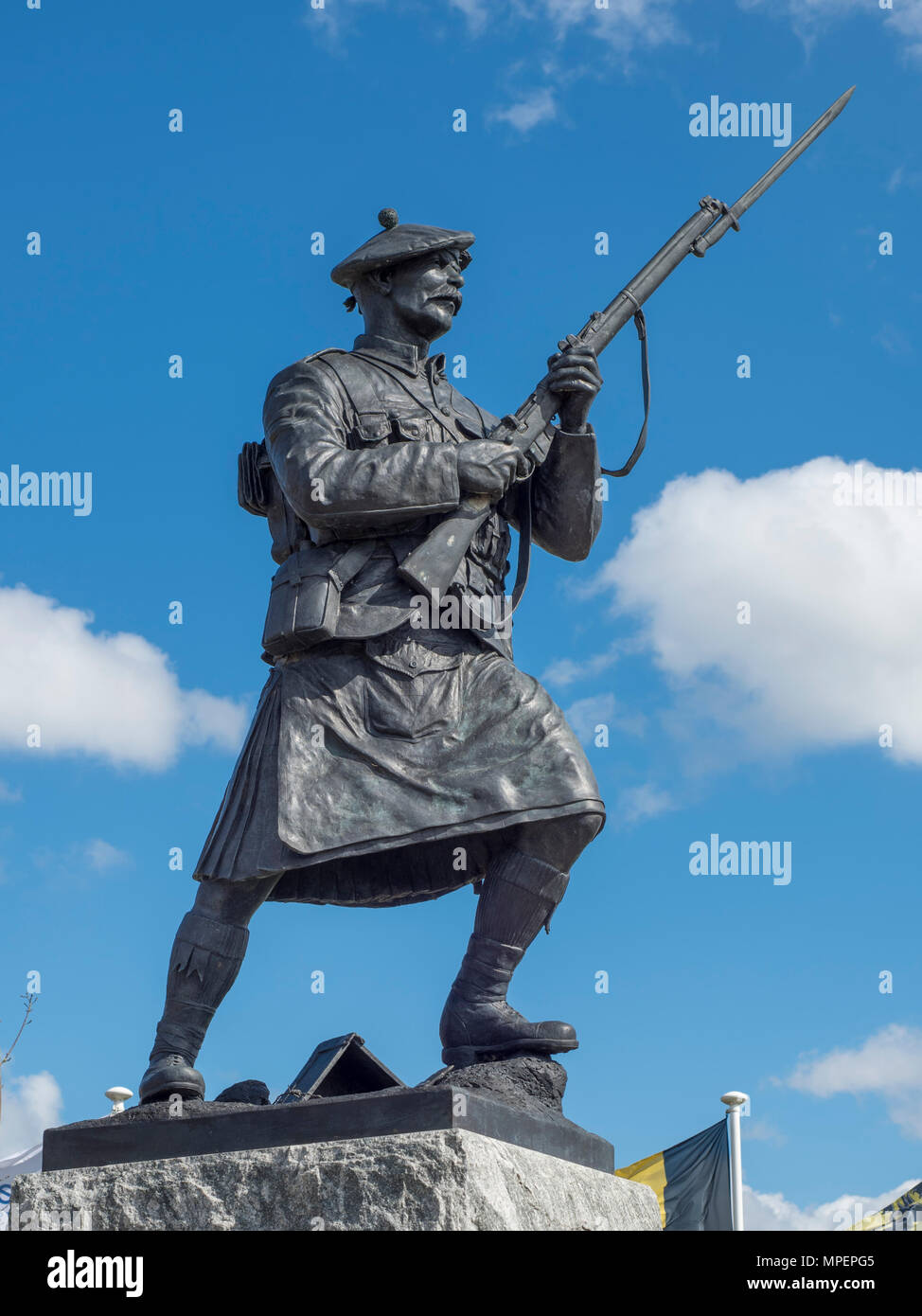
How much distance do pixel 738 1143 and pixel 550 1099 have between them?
401 inches

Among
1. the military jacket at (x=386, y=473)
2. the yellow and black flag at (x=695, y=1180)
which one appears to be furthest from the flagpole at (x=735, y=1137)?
the military jacket at (x=386, y=473)

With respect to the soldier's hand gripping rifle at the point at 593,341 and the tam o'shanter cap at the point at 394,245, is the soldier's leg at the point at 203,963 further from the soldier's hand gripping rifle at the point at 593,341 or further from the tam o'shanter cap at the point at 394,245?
the tam o'shanter cap at the point at 394,245

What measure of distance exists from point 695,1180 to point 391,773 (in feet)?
36.2

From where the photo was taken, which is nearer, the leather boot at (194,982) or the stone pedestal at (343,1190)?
the stone pedestal at (343,1190)

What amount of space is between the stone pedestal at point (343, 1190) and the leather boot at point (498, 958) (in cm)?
52

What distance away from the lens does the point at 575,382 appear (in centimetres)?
662

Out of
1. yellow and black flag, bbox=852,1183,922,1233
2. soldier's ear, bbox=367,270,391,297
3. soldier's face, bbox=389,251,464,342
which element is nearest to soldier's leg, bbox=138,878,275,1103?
soldier's face, bbox=389,251,464,342

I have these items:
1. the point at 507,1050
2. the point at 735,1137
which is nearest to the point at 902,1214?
the point at 735,1137

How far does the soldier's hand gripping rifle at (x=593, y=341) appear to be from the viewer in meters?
6.28

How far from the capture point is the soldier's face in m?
6.82

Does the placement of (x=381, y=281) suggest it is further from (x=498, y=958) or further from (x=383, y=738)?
(x=498, y=958)

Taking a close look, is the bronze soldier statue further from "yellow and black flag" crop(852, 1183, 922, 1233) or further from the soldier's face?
"yellow and black flag" crop(852, 1183, 922, 1233)

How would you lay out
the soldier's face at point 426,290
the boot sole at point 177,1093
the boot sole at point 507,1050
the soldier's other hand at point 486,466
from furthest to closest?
the soldier's face at point 426,290 < the soldier's other hand at point 486,466 < the boot sole at point 507,1050 < the boot sole at point 177,1093

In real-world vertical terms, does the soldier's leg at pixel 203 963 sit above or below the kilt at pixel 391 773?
below
